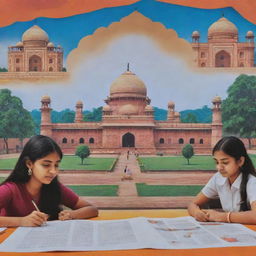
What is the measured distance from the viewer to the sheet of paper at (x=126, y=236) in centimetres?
132

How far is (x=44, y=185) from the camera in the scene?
6.20ft

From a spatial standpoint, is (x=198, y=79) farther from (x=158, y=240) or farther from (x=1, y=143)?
(x=158, y=240)

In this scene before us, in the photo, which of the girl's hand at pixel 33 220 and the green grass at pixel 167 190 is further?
the green grass at pixel 167 190

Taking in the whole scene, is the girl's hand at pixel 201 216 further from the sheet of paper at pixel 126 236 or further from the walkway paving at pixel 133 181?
the walkway paving at pixel 133 181

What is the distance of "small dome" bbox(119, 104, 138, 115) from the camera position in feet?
Result: 12.8

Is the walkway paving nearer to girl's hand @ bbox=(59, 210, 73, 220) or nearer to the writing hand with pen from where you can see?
girl's hand @ bbox=(59, 210, 73, 220)

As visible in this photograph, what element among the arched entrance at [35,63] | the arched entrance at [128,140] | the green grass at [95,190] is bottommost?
the green grass at [95,190]

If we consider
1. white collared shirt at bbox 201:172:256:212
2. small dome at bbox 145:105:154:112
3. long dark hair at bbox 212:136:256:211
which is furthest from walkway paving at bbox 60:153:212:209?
long dark hair at bbox 212:136:256:211

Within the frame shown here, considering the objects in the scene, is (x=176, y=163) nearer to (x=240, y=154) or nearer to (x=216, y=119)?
(x=216, y=119)

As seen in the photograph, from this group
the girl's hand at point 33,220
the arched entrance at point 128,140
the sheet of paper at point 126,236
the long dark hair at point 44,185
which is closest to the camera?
the sheet of paper at point 126,236

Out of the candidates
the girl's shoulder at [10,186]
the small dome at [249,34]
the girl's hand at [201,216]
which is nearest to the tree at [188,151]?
the small dome at [249,34]

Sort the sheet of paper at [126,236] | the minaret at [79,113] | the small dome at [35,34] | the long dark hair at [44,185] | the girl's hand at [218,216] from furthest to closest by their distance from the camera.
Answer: the minaret at [79,113], the small dome at [35,34], the long dark hair at [44,185], the girl's hand at [218,216], the sheet of paper at [126,236]

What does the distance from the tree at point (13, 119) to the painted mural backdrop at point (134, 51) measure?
0.08m

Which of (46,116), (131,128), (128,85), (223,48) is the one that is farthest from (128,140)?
(223,48)
